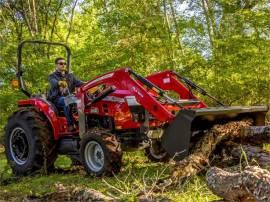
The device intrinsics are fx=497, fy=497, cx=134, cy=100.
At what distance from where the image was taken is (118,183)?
6.08 m

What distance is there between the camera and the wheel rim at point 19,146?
884 centimetres

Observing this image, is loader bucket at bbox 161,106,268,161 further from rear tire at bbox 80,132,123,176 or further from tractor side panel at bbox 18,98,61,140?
tractor side panel at bbox 18,98,61,140

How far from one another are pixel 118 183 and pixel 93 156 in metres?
1.58

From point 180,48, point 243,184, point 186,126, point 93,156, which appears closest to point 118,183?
point 186,126

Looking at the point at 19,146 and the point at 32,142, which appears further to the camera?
the point at 19,146

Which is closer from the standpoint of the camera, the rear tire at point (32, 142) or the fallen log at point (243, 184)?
the fallen log at point (243, 184)

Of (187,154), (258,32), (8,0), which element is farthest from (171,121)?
(8,0)

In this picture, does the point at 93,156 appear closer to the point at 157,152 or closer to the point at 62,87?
the point at 62,87

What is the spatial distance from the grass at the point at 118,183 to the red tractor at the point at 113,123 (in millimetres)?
291

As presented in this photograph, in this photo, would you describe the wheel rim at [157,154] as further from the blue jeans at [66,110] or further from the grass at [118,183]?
the blue jeans at [66,110]

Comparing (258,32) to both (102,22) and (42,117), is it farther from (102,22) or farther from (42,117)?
(42,117)

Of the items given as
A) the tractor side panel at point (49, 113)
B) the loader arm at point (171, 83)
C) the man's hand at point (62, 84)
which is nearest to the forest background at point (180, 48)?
the loader arm at point (171, 83)

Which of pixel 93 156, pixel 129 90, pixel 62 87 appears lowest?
pixel 93 156

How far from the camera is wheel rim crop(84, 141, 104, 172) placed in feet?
24.6
